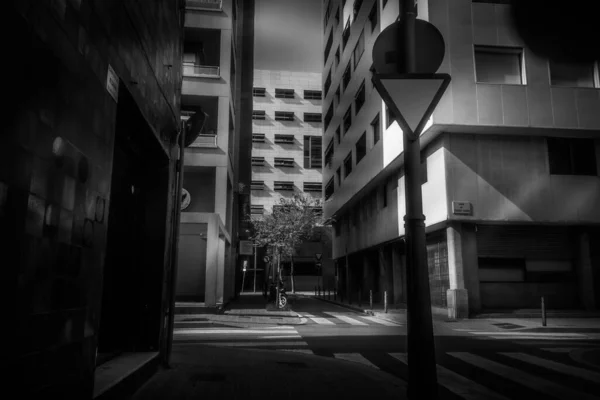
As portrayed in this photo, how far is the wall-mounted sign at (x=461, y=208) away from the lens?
17.8 m

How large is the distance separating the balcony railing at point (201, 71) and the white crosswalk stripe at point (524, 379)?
1583cm

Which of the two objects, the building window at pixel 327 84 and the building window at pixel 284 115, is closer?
the building window at pixel 327 84

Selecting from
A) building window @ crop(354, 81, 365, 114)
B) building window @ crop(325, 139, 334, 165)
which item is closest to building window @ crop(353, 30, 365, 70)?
building window @ crop(354, 81, 365, 114)

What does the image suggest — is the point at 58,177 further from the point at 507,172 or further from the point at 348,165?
the point at 348,165

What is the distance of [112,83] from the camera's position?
4129 millimetres

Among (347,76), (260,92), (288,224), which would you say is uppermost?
(260,92)

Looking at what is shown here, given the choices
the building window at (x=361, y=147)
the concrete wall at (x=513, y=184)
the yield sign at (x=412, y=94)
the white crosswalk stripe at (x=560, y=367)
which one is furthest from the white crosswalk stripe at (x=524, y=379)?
the building window at (x=361, y=147)

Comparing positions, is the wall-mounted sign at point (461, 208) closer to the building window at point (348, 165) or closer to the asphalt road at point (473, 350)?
the asphalt road at point (473, 350)

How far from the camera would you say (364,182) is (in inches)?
1098

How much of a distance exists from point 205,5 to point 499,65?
1264 centimetres

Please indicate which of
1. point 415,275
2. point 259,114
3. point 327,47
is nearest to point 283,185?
point 259,114

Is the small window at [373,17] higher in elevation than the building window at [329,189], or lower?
higher

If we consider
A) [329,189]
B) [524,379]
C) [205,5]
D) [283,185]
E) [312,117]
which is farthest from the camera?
[312,117]

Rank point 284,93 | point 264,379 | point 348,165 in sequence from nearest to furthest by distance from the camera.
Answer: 1. point 264,379
2. point 348,165
3. point 284,93
